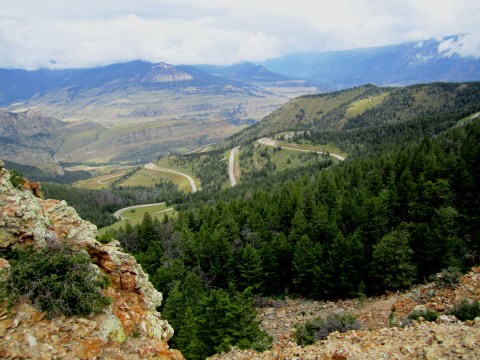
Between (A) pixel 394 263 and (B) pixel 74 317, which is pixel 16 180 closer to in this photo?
(B) pixel 74 317

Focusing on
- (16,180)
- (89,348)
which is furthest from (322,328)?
(16,180)

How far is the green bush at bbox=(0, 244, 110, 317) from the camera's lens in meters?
20.4

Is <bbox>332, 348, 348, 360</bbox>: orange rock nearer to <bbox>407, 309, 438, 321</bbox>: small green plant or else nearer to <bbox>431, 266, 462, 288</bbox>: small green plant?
<bbox>407, 309, 438, 321</bbox>: small green plant

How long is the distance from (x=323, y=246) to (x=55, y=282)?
57.8m

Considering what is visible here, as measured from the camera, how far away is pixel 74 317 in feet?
69.2

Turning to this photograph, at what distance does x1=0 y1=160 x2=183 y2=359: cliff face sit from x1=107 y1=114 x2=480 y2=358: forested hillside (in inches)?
544

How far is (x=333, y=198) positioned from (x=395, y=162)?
919 inches

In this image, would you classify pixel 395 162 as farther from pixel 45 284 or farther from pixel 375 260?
pixel 45 284

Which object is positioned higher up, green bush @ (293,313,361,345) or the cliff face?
the cliff face

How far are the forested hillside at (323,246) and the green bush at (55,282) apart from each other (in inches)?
772

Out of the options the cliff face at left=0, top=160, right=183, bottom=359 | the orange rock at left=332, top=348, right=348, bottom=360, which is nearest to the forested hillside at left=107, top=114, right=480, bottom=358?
the orange rock at left=332, top=348, right=348, bottom=360

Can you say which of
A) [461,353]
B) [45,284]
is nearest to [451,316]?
[461,353]

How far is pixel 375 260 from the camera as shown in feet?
194

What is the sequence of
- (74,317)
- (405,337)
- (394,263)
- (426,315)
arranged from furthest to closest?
(394,263), (426,315), (405,337), (74,317)
